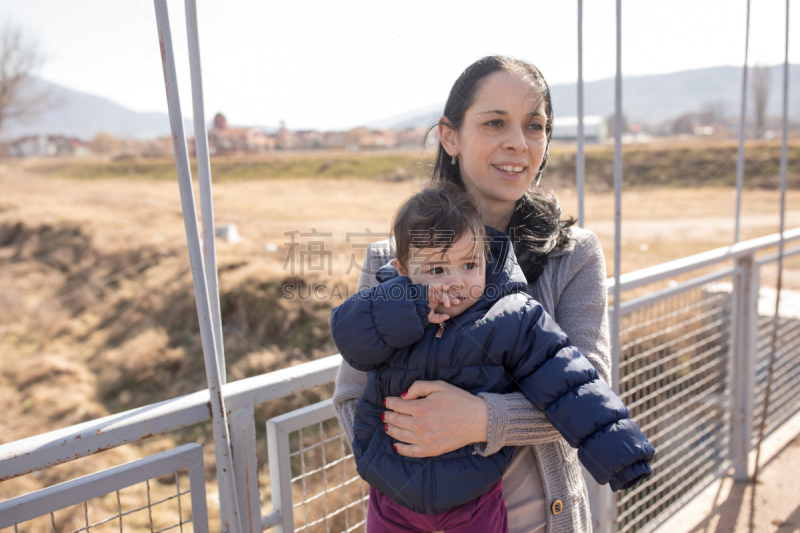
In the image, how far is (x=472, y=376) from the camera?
109cm

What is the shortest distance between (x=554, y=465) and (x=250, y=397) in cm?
76

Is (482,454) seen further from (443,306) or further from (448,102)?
(448,102)

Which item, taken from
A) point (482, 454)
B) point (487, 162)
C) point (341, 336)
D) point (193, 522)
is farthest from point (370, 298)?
point (193, 522)

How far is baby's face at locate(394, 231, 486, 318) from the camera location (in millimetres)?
1145

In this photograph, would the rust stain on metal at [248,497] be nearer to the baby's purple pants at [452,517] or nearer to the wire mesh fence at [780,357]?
the baby's purple pants at [452,517]

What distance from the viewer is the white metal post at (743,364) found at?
253 centimetres

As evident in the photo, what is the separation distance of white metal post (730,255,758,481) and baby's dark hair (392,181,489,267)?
2.00 metres

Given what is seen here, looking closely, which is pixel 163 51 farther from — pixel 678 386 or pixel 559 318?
pixel 678 386

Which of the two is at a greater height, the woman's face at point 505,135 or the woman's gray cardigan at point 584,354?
the woman's face at point 505,135

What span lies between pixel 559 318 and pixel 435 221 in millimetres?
393

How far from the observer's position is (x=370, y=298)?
109 centimetres

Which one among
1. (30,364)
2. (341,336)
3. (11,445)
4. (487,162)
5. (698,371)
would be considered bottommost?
(30,364)

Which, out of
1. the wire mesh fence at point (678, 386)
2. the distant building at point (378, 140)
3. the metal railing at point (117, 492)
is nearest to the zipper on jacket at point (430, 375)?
the metal railing at point (117, 492)

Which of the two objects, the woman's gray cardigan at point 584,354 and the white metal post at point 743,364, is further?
the white metal post at point 743,364
